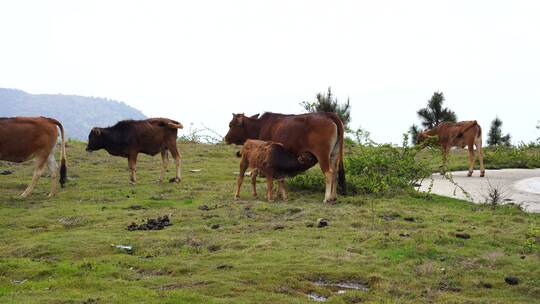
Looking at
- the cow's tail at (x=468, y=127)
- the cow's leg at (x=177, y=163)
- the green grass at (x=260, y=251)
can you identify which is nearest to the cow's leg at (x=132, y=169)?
the cow's leg at (x=177, y=163)

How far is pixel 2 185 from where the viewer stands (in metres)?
16.8

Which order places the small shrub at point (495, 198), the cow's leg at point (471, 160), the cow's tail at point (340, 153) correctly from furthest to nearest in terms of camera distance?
the cow's leg at point (471, 160) → the cow's tail at point (340, 153) → the small shrub at point (495, 198)

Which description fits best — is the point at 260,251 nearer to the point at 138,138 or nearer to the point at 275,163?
the point at 275,163

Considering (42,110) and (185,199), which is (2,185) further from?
(42,110)

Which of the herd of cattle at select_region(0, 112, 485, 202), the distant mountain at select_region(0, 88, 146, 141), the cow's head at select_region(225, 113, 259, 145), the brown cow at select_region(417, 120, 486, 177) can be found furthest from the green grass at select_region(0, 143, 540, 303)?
the distant mountain at select_region(0, 88, 146, 141)

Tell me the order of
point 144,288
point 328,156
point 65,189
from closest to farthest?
point 144,288 → point 328,156 → point 65,189

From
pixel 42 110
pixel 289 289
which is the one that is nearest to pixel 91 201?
pixel 289 289

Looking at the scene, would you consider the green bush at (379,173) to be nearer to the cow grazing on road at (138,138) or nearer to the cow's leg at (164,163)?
the cow's leg at (164,163)

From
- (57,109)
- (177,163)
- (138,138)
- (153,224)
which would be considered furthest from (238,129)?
(57,109)

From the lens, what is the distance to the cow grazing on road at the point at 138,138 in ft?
58.7

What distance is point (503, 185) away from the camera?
16.7 meters

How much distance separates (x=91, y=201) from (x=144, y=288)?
714 centimetres

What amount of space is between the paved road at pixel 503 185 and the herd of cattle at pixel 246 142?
2.90 ft

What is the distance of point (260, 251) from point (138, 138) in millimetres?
9470
